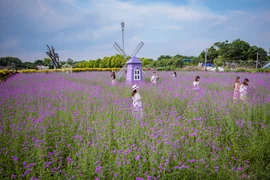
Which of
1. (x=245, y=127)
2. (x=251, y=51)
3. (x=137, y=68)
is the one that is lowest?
(x=245, y=127)

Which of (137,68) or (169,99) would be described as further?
(137,68)

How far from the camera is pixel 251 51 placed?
174 ft

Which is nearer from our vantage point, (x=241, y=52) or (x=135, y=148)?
(x=135, y=148)

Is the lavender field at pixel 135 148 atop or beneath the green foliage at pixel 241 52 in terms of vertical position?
beneath

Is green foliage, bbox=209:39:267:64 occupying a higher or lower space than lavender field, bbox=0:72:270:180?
higher

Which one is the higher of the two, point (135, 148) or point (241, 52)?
point (241, 52)

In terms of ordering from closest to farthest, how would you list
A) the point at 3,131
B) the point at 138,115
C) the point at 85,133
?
the point at 3,131 < the point at 85,133 < the point at 138,115

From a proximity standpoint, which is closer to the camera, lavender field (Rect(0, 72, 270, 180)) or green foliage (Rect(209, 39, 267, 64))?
lavender field (Rect(0, 72, 270, 180))

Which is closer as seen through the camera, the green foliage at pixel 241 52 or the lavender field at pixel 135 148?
the lavender field at pixel 135 148

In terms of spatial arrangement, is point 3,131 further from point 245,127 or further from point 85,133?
point 245,127

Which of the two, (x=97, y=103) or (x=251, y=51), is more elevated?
(x=251, y=51)

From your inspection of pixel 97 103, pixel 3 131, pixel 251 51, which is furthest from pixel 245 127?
pixel 251 51

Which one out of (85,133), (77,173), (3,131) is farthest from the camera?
(85,133)

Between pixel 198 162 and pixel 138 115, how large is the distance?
2.06 metres
